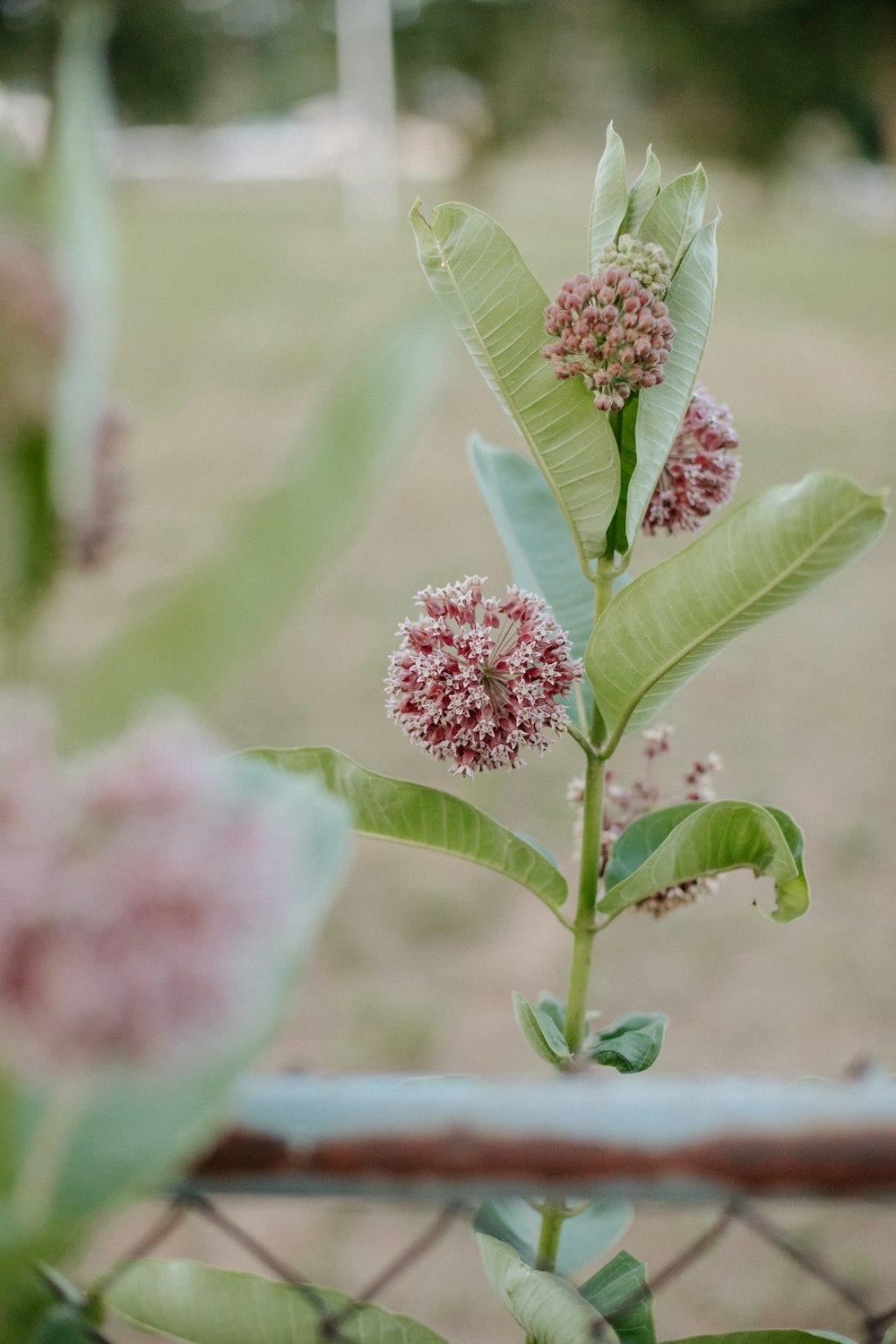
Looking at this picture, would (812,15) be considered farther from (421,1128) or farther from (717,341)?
(421,1128)

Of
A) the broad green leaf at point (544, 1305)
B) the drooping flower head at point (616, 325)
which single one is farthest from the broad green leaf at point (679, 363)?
the broad green leaf at point (544, 1305)

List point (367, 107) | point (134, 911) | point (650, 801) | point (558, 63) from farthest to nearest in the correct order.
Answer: point (367, 107) < point (558, 63) < point (650, 801) < point (134, 911)

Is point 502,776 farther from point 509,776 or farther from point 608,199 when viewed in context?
point 608,199

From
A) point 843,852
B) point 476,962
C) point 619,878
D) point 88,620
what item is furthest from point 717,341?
point 619,878

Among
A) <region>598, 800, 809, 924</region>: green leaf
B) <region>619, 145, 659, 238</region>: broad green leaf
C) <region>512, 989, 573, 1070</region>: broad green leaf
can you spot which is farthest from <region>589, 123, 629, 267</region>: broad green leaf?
<region>512, 989, 573, 1070</region>: broad green leaf

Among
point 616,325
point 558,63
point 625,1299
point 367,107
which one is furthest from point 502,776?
point 367,107
